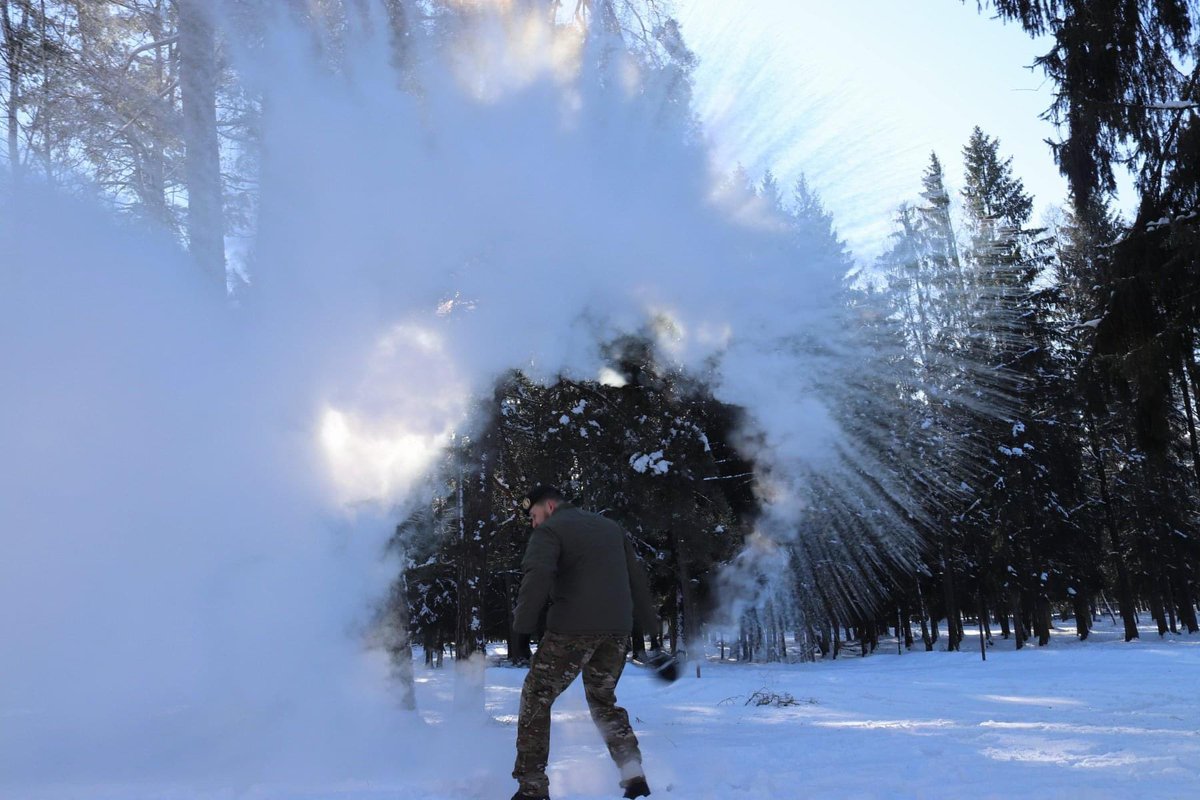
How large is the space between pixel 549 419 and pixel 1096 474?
26.8 m

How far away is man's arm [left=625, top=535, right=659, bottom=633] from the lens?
16.9 ft

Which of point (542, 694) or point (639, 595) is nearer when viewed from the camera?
point (542, 694)

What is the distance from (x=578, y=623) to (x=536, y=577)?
34 cm

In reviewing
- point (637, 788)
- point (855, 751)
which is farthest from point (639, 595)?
point (855, 751)

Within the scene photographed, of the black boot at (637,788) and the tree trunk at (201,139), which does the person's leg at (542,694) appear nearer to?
the black boot at (637,788)

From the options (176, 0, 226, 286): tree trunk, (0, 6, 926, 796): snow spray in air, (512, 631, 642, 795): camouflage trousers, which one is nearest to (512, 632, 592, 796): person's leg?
(512, 631, 642, 795): camouflage trousers

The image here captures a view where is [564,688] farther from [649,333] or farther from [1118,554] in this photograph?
[1118,554]

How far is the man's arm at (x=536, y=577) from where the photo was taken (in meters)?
4.68

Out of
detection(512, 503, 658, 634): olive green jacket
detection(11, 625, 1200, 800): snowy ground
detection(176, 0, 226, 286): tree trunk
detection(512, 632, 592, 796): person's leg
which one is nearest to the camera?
detection(512, 632, 592, 796): person's leg

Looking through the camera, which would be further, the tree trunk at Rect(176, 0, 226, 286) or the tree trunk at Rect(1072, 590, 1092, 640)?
the tree trunk at Rect(1072, 590, 1092, 640)

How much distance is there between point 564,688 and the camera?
15.2 feet

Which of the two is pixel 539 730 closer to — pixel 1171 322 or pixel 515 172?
pixel 515 172

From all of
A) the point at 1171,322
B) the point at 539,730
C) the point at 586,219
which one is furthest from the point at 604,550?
the point at 1171,322

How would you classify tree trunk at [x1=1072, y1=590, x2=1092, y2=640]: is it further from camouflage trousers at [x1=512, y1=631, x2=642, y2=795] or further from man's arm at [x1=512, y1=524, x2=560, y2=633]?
man's arm at [x1=512, y1=524, x2=560, y2=633]
